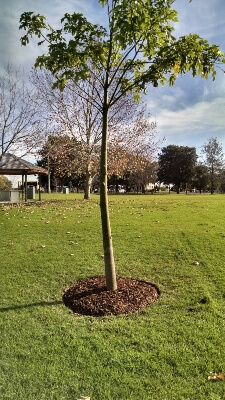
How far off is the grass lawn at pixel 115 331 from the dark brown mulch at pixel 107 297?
0.16 metres

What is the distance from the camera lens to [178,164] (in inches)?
2608

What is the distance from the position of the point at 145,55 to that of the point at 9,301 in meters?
4.05

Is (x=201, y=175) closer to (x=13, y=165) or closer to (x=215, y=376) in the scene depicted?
(x=13, y=165)

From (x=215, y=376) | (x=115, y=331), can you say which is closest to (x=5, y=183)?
(x=115, y=331)

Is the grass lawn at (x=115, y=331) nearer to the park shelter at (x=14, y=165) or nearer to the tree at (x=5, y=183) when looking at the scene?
the park shelter at (x=14, y=165)

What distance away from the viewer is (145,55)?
4477 millimetres

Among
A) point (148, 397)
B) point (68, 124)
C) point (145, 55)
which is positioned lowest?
point (148, 397)

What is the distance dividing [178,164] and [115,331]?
64880 millimetres

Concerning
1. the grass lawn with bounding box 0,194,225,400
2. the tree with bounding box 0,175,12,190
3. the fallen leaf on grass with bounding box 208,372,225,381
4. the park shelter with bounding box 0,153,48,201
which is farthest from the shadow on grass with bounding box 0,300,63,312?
the tree with bounding box 0,175,12,190

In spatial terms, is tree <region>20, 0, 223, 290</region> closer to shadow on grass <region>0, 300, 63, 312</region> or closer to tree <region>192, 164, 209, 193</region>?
shadow on grass <region>0, 300, 63, 312</region>

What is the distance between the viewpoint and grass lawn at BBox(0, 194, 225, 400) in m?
2.70

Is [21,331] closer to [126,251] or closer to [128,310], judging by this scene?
[128,310]

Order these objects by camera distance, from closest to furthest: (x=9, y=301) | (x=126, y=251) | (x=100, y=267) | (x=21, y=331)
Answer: (x=21, y=331), (x=9, y=301), (x=100, y=267), (x=126, y=251)

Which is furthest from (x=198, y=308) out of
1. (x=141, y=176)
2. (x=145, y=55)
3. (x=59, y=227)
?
(x=141, y=176)
